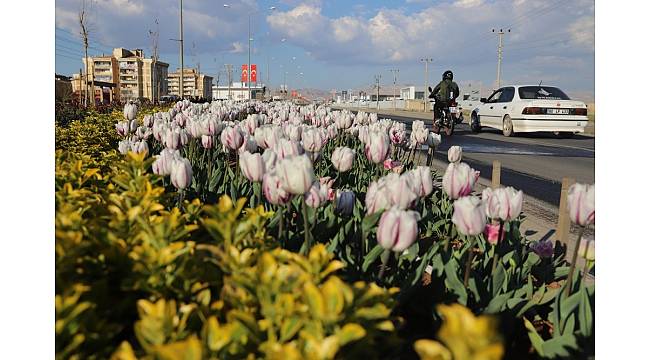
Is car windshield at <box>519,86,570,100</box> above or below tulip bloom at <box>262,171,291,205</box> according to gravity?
above

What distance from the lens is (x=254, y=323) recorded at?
3.57 feet

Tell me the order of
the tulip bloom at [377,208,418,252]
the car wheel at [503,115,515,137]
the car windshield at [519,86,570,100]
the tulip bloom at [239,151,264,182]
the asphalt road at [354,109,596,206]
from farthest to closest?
the car wheel at [503,115,515,137] < the car windshield at [519,86,570,100] < the asphalt road at [354,109,596,206] < the tulip bloom at [239,151,264,182] < the tulip bloom at [377,208,418,252]

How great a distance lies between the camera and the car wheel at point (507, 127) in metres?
15.7

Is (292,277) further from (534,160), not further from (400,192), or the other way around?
(534,160)

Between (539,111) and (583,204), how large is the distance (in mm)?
14203

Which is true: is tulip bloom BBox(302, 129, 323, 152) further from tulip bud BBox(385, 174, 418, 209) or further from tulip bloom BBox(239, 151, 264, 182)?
tulip bud BBox(385, 174, 418, 209)

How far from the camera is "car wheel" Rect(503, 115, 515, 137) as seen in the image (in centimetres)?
1569

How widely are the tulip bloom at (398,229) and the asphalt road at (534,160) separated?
4.86 meters

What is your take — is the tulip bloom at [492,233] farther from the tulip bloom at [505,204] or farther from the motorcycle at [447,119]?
the motorcycle at [447,119]

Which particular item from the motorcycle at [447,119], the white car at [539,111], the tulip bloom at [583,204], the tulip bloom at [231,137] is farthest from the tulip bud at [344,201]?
the white car at [539,111]

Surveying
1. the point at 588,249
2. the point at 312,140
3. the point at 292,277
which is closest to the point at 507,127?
the point at 312,140

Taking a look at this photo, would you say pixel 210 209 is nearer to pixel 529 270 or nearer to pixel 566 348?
pixel 566 348

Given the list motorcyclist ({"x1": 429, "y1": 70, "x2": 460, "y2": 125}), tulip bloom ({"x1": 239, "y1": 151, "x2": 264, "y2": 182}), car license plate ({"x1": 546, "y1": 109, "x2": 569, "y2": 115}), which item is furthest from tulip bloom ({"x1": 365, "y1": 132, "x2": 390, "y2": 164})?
car license plate ({"x1": 546, "y1": 109, "x2": 569, "y2": 115})

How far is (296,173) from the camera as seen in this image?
179 centimetres
